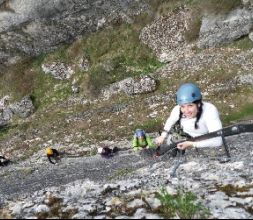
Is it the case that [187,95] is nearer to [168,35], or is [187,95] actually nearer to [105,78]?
[105,78]

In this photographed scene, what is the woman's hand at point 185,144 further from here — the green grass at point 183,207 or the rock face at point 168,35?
the rock face at point 168,35

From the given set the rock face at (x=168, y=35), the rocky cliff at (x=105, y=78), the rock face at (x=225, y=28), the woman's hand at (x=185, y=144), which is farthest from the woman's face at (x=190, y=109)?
the rock face at (x=168, y=35)

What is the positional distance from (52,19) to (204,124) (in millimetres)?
53148

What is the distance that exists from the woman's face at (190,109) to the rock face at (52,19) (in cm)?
5093

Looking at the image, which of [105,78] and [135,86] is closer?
[135,86]

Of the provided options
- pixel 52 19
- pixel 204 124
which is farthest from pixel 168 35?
pixel 204 124

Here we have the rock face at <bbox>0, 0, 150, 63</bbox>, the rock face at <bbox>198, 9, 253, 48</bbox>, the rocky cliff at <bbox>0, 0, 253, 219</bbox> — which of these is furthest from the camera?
the rock face at <bbox>0, 0, 150, 63</bbox>

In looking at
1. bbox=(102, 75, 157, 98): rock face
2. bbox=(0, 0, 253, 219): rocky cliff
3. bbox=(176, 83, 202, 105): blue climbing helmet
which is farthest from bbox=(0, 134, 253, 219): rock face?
bbox=(102, 75, 157, 98): rock face

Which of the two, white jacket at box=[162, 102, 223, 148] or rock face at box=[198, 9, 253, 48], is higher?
rock face at box=[198, 9, 253, 48]

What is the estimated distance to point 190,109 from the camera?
14.1 meters

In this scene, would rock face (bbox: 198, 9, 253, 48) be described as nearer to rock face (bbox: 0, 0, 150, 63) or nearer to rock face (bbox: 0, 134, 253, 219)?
rock face (bbox: 0, 0, 150, 63)

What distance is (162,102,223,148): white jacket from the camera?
13.3 m

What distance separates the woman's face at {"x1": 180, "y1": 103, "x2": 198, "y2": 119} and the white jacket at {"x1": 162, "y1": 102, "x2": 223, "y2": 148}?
7.8 inches

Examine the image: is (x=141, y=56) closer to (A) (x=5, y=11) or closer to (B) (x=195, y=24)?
(B) (x=195, y=24)
